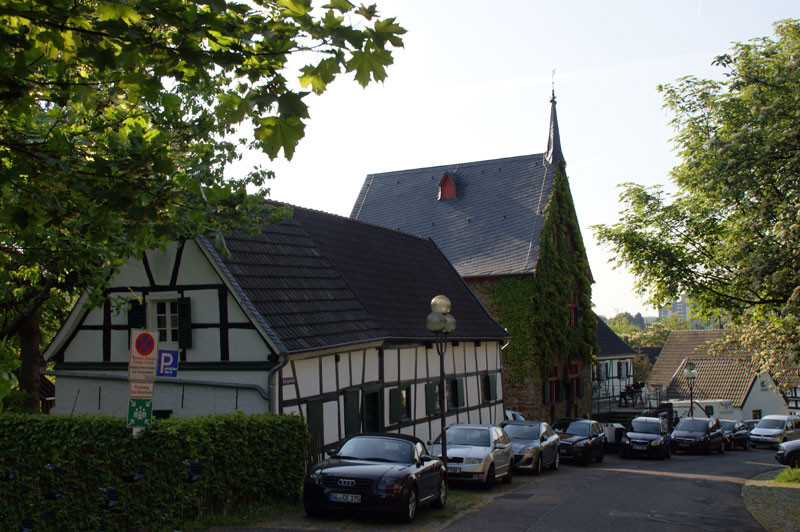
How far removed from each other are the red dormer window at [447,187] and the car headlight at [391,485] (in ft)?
103

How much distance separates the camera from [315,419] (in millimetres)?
17812

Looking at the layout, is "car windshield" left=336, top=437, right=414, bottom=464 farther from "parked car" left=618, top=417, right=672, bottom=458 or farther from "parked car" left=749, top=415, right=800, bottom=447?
"parked car" left=749, top=415, right=800, bottom=447

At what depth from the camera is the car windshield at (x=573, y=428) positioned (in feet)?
91.1

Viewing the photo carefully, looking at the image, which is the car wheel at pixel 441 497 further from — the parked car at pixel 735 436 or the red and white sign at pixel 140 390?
the parked car at pixel 735 436

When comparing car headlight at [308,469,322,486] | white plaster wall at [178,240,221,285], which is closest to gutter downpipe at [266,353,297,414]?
white plaster wall at [178,240,221,285]

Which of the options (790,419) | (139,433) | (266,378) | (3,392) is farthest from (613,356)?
(3,392)

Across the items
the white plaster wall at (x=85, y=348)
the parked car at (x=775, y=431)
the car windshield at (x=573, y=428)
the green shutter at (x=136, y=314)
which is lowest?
the parked car at (x=775, y=431)

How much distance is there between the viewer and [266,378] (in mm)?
16719

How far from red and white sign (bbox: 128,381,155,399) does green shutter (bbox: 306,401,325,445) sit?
742cm

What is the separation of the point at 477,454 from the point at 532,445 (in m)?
4.47

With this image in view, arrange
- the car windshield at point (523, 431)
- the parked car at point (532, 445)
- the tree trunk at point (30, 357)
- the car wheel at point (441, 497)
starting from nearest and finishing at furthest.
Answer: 1. the car wheel at point (441, 497)
2. the parked car at point (532, 445)
3. the tree trunk at point (30, 357)
4. the car windshield at point (523, 431)

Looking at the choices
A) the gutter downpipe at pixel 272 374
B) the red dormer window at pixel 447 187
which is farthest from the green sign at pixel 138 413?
the red dormer window at pixel 447 187

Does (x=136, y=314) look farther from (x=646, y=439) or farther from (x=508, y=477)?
(x=646, y=439)

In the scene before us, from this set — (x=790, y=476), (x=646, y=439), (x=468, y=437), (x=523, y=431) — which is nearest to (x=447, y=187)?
(x=646, y=439)
